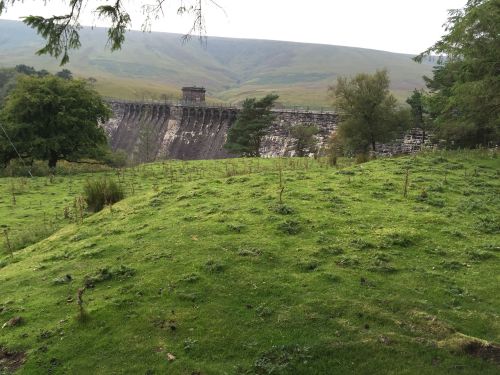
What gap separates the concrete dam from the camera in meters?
66.4

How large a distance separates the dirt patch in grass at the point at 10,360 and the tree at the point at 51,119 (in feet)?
87.9

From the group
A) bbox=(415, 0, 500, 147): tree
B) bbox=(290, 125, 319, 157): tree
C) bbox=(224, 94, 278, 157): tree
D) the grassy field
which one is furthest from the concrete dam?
the grassy field

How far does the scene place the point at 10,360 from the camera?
22.5 ft

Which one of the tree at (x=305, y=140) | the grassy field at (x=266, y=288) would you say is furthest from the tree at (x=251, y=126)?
the grassy field at (x=266, y=288)

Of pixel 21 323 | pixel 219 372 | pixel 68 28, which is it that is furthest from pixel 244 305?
pixel 68 28

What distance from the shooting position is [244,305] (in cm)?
774

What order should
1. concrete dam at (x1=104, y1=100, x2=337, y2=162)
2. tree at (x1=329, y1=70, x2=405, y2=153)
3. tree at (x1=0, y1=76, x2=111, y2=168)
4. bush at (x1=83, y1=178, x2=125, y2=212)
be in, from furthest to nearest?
concrete dam at (x1=104, y1=100, x2=337, y2=162), tree at (x1=329, y1=70, x2=405, y2=153), tree at (x1=0, y1=76, x2=111, y2=168), bush at (x1=83, y1=178, x2=125, y2=212)

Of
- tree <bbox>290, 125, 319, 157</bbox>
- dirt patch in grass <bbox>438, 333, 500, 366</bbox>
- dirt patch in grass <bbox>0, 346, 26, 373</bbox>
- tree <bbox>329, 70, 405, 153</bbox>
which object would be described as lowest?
dirt patch in grass <bbox>0, 346, 26, 373</bbox>

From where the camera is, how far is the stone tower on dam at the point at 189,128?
219 ft

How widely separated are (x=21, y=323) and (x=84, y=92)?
29.1m

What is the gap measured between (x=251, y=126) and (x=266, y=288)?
141 feet

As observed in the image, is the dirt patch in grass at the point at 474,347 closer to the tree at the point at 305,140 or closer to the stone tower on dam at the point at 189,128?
the tree at the point at 305,140

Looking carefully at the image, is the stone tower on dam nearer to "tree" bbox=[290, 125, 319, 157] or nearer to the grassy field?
"tree" bbox=[290, 125, 319, 157]

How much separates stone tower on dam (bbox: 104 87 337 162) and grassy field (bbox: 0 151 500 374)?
5030 centimetres
